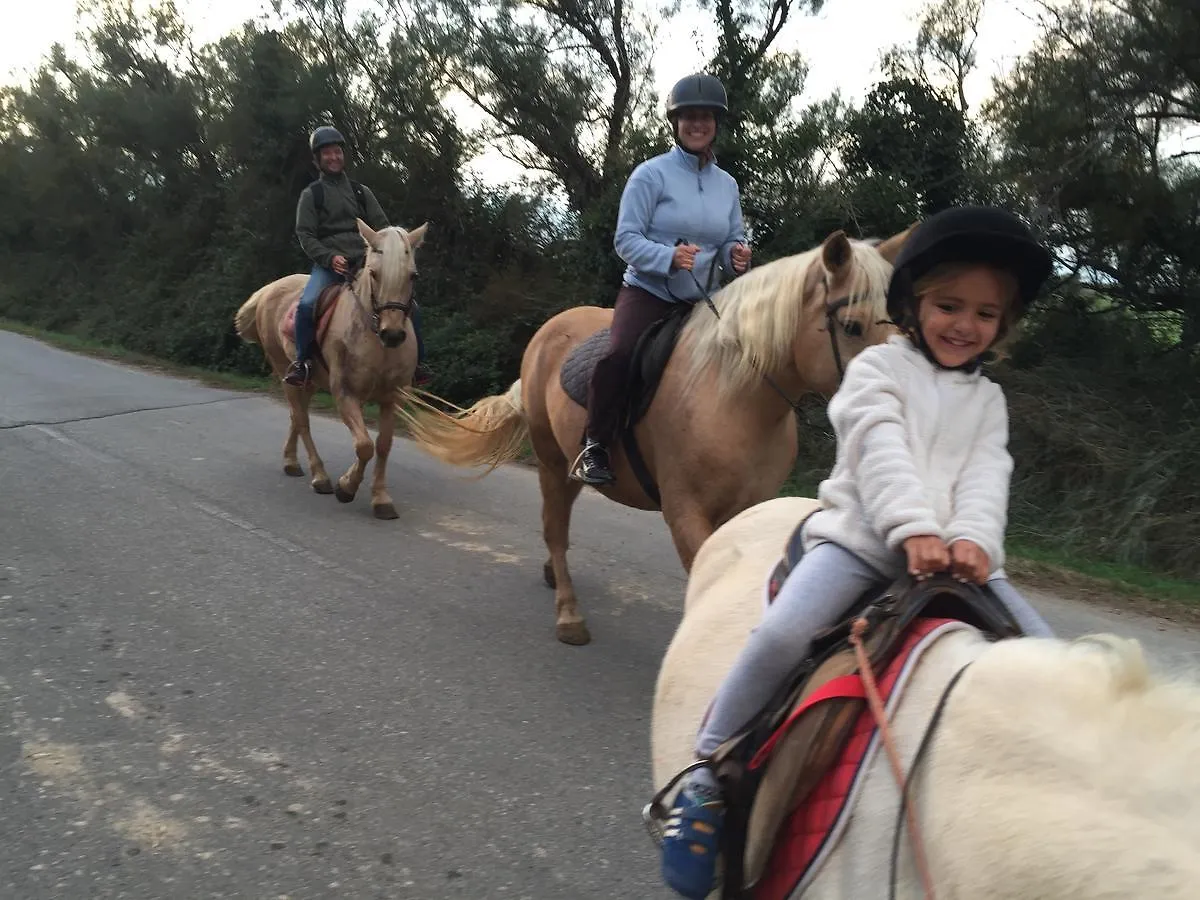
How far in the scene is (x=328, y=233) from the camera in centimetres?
771

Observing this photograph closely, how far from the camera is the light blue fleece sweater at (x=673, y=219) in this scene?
3.94 metres

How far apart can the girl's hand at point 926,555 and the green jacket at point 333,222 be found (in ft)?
21.9

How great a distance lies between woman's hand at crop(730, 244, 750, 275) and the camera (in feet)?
13.1

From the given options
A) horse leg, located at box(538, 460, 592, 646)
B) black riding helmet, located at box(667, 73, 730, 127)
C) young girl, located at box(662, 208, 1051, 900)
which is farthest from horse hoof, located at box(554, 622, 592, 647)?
young girl, located at box(662, 208, 1051, 900)

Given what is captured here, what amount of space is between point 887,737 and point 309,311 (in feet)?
22.8

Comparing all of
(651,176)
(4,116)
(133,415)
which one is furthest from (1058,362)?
(4,116)

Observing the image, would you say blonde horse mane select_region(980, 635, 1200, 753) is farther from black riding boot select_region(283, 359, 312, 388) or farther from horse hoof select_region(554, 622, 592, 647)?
black riding boot select_region(283, 359, 312, 388)

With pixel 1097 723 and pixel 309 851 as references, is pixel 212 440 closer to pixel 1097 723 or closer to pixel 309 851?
pixel 309 851

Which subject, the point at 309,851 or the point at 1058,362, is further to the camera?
the point at 1058,362

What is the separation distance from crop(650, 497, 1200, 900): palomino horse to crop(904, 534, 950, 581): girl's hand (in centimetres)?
12

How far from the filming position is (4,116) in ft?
105

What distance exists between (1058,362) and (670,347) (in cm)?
633

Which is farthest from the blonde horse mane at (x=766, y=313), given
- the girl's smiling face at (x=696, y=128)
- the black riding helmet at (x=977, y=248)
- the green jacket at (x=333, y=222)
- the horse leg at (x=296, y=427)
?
the horse leg at (x=296, y=427)

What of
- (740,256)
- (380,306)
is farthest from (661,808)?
(380,306)
